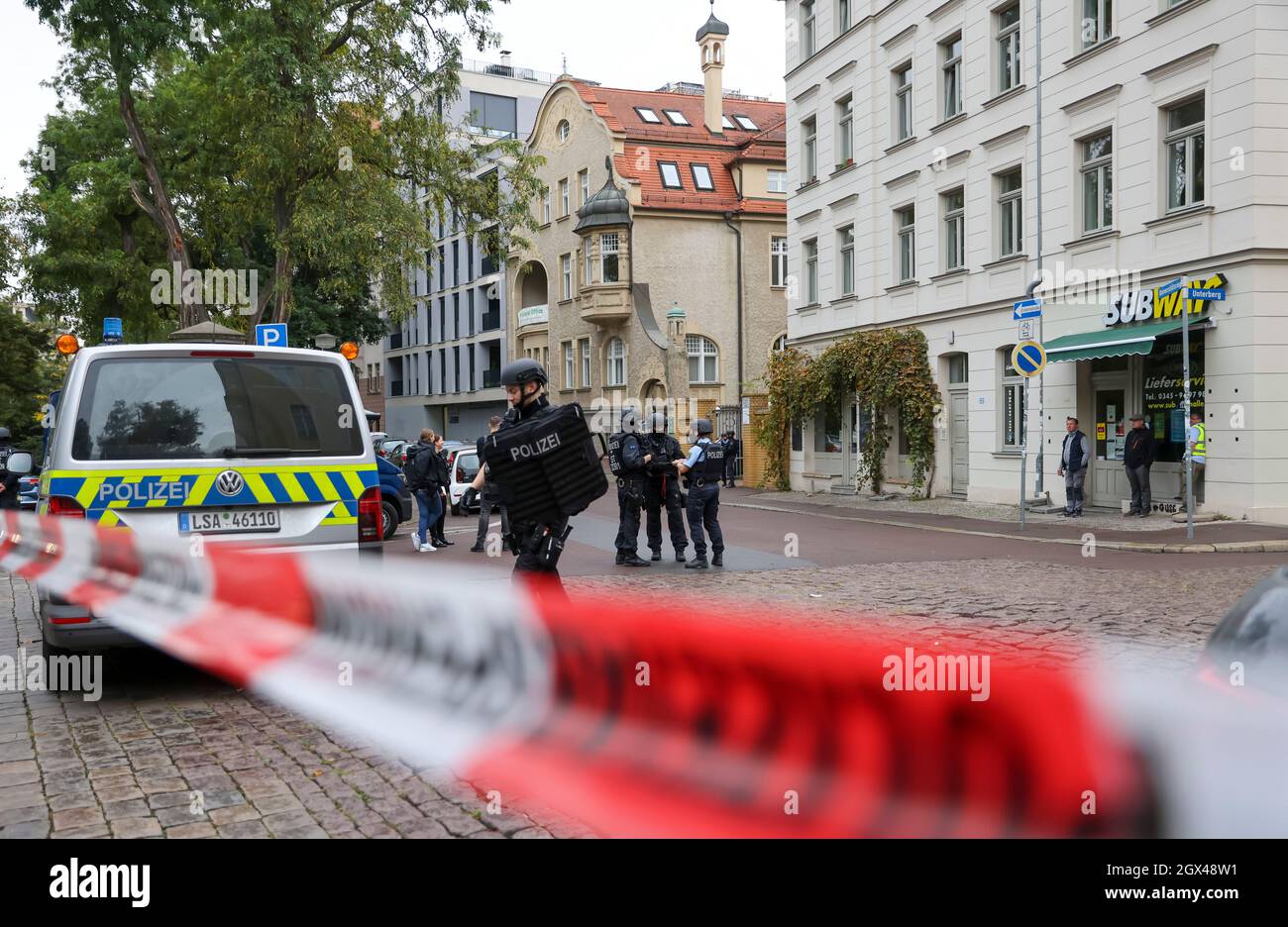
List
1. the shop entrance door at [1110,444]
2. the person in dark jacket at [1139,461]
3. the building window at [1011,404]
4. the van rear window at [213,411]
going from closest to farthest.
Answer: the van rear window at [213,411], the person in dark jacket at [1139,461], the shop entrance door at [1110,444], the building window at [1011,404]

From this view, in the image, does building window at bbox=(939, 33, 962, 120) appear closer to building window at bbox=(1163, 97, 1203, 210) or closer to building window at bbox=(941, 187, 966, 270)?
building window at bbox=(941, 187, 966, 270)

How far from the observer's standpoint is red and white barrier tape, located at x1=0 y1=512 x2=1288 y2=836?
2.89 meters

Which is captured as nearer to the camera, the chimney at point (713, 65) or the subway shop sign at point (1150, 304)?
the subway shop sign at point (1150, 304)

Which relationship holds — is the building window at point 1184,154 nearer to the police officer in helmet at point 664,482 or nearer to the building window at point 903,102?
the building window at point 903,102

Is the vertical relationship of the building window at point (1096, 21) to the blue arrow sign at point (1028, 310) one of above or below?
above

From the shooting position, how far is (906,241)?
2712cm

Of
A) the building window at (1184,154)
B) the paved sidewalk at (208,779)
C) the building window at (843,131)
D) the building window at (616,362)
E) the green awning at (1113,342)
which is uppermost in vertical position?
the building window at (843,131)

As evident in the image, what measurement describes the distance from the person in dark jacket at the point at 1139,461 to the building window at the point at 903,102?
1120 centimetres

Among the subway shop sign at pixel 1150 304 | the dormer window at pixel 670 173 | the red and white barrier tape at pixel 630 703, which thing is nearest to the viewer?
the red and white barrier tape at pixel 630 703

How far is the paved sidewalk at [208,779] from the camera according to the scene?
4281 mm

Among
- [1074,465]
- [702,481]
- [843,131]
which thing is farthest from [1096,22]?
[702,481]

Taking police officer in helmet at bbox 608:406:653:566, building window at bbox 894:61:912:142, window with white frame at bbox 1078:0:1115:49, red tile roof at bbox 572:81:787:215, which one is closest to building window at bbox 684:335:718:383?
red tile roof at bbox 572:81:787:215

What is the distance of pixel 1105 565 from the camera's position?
13047 millimetres

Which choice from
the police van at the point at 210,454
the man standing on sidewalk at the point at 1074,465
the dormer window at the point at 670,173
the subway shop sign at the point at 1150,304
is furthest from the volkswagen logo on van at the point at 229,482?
the dormer window at the point at 670,173
